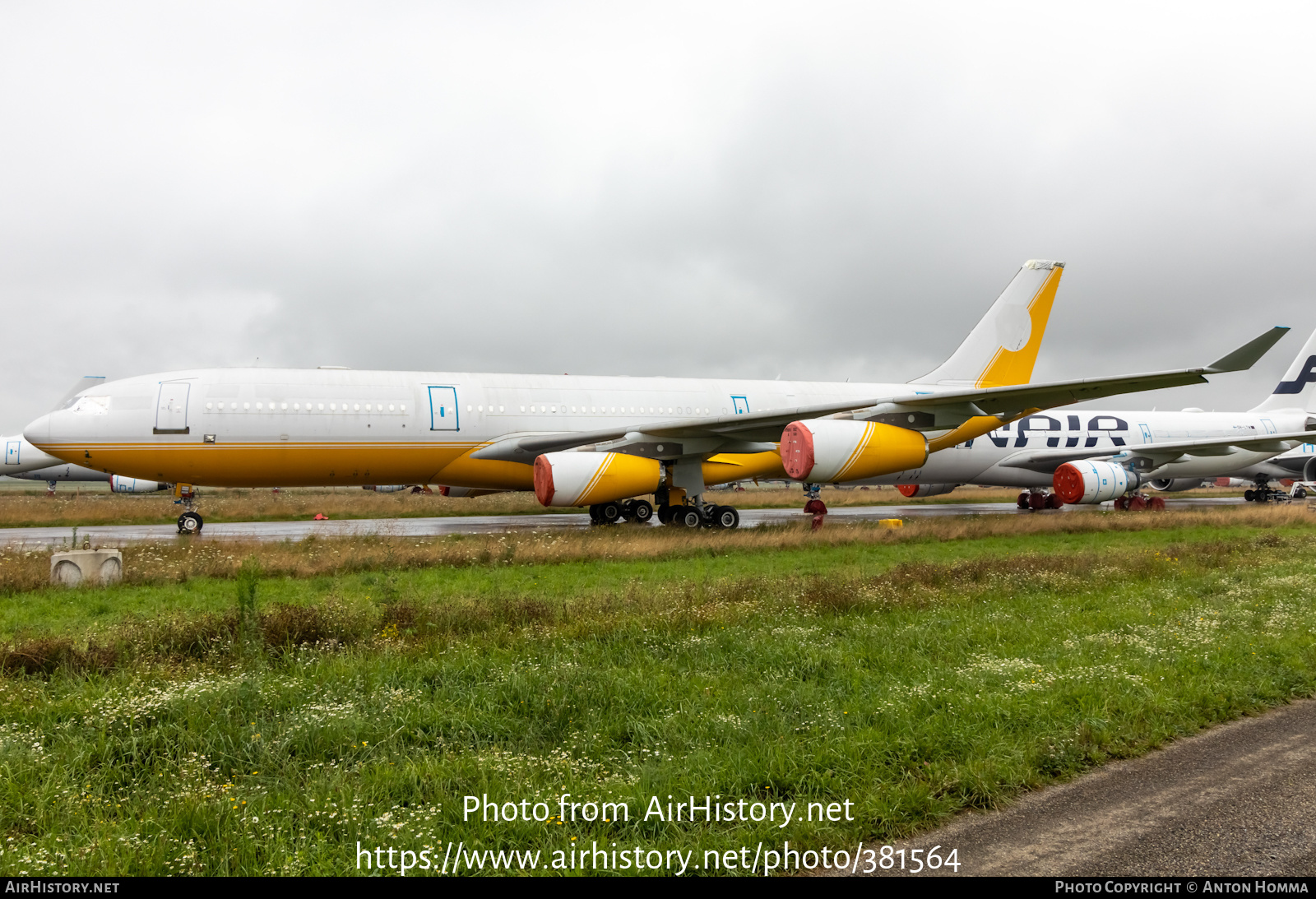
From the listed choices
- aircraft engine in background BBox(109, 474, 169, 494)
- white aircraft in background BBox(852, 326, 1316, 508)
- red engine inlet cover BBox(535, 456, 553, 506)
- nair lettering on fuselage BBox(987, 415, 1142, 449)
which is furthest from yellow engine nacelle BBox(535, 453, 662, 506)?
aircraft engine in background BBox(109, 474, 169, 494)

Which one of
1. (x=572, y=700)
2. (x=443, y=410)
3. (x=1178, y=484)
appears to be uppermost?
(x=443, y=410)

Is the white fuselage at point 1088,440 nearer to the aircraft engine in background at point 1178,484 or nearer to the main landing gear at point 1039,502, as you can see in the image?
the main landing gear at point 1039,502

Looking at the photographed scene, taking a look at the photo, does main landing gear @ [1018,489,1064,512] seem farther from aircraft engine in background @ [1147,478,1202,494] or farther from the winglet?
the winglet

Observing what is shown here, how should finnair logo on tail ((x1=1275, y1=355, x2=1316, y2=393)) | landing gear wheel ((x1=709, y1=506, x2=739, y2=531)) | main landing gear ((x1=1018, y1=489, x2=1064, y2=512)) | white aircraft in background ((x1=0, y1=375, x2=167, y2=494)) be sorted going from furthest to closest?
1. white aircraft in background ((x1=0, y1=375, x2=167, y2=494))
2. finnair logo on tail ((x1=1275, y1=355, x2=1316, y2=393))
3. main landing gear ((x1=1018, y1=489, x2=1064, y2=512))
4. landing gear wheel ((x1=709, y1=506, x2=739, y2=531))

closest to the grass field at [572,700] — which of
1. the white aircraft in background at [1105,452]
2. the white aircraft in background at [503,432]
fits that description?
the white aircraft in background at [503,432]

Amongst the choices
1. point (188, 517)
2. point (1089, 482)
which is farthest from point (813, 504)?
point (188, 517)

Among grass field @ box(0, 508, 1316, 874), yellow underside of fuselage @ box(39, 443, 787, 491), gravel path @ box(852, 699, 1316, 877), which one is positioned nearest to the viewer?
gravel path @ box(852, 699, 1316, 877)

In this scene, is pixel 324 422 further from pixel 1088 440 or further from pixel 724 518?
pixel 1088 440
